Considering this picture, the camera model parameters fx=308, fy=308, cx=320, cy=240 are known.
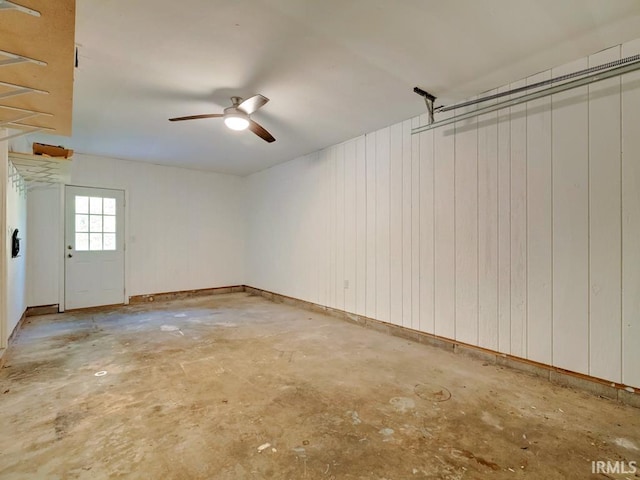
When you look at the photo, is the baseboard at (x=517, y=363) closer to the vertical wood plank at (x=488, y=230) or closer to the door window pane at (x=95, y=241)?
the vertical wood plank at (x=488, y=230)

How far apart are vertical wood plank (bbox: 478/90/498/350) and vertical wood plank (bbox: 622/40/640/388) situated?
3.03 feet

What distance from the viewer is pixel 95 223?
18.3 ft

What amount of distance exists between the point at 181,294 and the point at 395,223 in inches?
189

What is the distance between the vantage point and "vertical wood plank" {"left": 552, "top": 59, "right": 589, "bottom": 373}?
2.56 m

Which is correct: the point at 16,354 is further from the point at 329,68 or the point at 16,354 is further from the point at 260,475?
the point at 329,68

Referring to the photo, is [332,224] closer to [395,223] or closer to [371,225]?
[371,225]

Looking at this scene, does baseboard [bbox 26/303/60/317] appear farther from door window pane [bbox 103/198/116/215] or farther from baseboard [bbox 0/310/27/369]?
door window pane [bbox 103/198/116/215]

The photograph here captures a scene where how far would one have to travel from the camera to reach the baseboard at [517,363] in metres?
2.38

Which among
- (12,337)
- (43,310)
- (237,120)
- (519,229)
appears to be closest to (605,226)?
(519,229)

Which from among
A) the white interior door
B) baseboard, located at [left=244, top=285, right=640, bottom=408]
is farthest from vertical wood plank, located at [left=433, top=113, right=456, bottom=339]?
the white interior door

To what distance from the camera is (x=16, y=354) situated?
10.7 feet

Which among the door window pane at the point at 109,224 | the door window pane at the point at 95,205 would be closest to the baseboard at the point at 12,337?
the door window pane at the point at 109,224

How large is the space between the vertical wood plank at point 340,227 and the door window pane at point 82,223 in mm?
4448

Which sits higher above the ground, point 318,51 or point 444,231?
point 318,51
